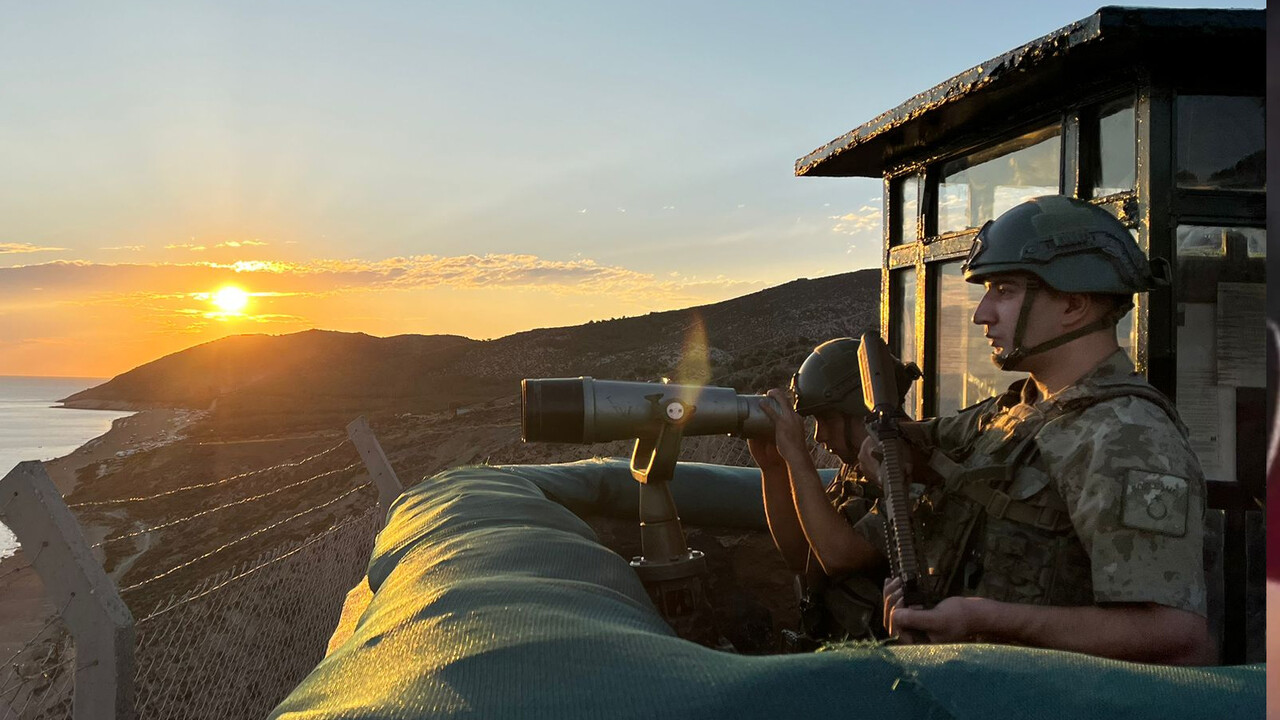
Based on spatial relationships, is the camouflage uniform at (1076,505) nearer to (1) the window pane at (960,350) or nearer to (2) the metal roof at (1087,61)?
(2) the metal roof at (1087,61)

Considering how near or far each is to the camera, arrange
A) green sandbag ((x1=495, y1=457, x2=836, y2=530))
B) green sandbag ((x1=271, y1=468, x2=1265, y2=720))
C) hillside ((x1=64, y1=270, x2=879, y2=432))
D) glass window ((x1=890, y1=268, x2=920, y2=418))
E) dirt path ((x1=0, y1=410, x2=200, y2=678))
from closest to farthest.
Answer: green sandbag ((x1=271, y1=468, x2=1265, y2=720)), green sandbag ((x1=495, y1=457, x2=836, y2=530)), glass window ((x1=890, y1=268, x2=920, y2=418)), dirt path ((x1=0, y1=410, x2=200, y2=678)), hillside ((x1=64, y1=270, x2=879, y2=432))

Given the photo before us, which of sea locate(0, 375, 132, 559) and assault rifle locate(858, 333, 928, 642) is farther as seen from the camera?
sea locate(0, 375, 132, 559)

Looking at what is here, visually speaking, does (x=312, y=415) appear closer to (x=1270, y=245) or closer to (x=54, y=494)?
(x=54, y=494)

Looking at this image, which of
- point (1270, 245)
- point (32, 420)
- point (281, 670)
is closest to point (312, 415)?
point (281, 670)

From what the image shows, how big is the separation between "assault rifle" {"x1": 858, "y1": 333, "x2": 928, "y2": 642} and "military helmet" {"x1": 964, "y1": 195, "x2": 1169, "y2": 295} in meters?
0.37

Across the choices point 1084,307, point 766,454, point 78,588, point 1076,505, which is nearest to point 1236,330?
point 1084,307

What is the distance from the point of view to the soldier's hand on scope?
9.23ft

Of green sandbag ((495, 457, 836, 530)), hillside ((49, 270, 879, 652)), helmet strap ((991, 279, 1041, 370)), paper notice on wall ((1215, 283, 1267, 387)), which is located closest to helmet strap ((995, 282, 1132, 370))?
helmet strap ((991, 279, 1041, 370))

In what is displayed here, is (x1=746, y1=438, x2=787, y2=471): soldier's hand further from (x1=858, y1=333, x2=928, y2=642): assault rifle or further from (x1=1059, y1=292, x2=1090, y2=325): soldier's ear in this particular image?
(x1=1059, y1=292, x2=1090, y2=325): soldier's ear

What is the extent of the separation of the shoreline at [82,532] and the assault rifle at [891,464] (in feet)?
9.36

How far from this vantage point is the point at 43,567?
3418 millimetres

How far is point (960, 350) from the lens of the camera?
4645 mm

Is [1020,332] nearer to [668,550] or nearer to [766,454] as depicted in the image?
Answer: [766,454]

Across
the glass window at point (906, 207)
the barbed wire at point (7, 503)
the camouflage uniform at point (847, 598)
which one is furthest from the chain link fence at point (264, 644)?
the glass window at point (906, 207)
